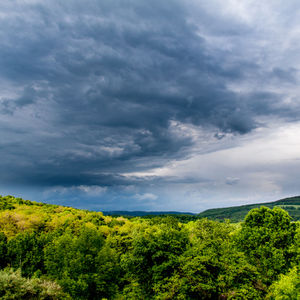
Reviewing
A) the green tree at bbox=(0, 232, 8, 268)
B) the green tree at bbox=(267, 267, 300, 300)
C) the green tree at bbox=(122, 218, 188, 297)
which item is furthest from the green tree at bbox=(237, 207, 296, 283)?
the green tree at bbox=(0, 232, 8, 268)

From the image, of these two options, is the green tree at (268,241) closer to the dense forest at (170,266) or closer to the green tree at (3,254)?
the dense forest at (170,266)

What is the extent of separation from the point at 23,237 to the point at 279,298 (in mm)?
60931

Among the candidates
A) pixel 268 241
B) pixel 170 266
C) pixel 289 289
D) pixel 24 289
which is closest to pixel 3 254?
pixel 24 289

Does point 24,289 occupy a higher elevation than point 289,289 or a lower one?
higher

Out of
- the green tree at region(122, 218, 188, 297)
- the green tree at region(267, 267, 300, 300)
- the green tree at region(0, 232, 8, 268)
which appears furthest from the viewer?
the green tree at region(0, 232, 8, 268)

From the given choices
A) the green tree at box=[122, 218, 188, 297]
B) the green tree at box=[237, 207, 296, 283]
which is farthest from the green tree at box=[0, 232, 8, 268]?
the green tree at box=[237, 207, 296, 283]

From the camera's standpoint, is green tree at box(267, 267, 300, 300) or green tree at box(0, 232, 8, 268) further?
green tree at box(0, 232, 8, 268)

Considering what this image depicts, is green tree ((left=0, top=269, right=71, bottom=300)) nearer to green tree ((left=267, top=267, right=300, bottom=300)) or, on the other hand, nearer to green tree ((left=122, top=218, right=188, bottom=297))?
green tree ((left=122, top=218, right=188, bottom=297))

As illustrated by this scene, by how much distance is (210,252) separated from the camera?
46750 millimetres

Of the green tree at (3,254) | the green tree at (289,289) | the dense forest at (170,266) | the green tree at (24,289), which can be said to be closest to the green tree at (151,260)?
the dense forest at (170,266)

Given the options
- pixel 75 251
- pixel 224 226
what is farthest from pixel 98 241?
pixel 224 226

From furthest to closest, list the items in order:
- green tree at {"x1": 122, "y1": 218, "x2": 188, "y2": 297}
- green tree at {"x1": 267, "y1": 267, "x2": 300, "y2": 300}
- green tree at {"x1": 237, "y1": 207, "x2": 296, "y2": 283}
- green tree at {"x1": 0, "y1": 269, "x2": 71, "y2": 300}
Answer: green tree at {"x1": 237, "y1": 207, "x2": 296, "y2": 283}
green tree at {"x1": 122, "y1": 218, "x2": 188, "y2": 297}
green tree at {"x1": 0, "y1": 269, "x2": 71, "y2": 300}
green tree at {"x1": 267, "y1": 267, "x2": 300, "y2": 300}

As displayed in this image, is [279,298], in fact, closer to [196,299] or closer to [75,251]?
[196,299]

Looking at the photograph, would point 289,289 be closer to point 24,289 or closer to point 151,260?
point 151,260
